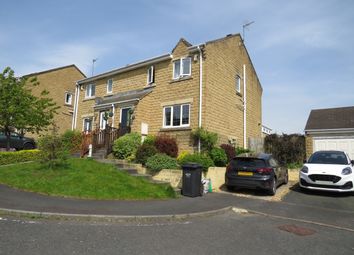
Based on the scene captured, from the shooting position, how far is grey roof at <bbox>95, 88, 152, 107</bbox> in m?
Result: 18.5

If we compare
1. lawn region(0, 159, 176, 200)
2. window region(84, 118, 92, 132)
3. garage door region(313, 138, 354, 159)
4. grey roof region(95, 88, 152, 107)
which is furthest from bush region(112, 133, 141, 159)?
garage door region(313, 138, 354, 159)

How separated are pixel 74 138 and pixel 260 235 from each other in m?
16.5

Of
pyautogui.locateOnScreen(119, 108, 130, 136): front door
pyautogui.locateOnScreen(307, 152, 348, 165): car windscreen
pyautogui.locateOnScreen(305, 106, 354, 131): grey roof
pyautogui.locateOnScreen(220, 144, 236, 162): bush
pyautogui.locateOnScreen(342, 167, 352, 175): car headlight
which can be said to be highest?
pyautogui.locateOnScreen(305, 106, 354, 131): grey roof

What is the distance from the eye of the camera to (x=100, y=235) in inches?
235

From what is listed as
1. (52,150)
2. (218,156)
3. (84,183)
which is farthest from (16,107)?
(218,156)

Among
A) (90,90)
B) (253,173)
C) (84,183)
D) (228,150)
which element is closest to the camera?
(84,183)

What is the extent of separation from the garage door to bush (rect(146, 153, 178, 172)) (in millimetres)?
12204

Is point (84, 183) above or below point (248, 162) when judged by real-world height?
below

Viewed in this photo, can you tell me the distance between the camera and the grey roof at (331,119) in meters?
21.8

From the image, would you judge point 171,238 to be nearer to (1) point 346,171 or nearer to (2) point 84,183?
(2) point 84,183

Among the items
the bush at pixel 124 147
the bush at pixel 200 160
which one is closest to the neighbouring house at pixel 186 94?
the bush at pixel 124 147

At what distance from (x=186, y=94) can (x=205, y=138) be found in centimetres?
315

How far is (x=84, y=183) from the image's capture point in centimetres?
1092

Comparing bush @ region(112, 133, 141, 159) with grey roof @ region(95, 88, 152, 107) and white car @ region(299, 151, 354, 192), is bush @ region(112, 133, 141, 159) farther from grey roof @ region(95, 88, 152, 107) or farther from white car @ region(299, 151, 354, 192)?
white car @ region(299, 151, 354, 192)
